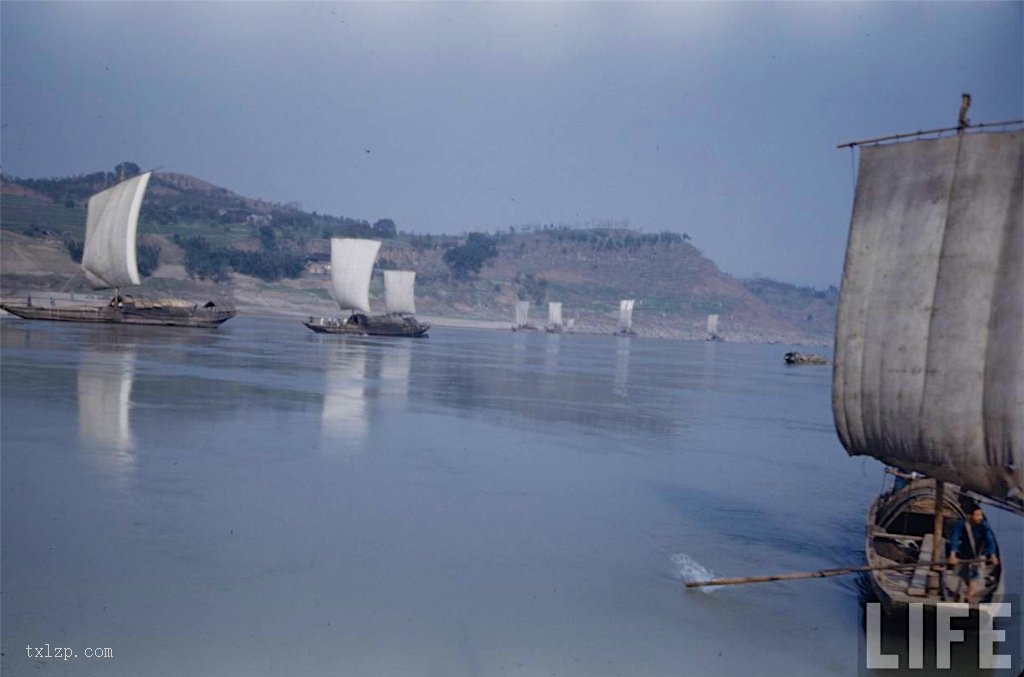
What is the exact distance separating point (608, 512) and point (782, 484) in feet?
20.0

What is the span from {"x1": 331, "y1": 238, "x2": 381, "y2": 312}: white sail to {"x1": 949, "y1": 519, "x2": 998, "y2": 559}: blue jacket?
189 ft

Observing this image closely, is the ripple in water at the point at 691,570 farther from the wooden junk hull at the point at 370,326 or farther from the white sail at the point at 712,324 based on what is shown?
the white sail at the point at 712,324

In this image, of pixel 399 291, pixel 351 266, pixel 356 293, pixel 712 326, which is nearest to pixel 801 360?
pixel 399 291

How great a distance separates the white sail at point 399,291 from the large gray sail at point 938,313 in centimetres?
6782

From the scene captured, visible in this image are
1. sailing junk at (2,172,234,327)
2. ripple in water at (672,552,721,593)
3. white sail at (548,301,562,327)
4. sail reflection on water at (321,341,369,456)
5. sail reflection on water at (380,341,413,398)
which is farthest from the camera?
white sail at (548,301,562,327)

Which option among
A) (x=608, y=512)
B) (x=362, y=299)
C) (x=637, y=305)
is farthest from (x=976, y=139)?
(x=637, y=305)

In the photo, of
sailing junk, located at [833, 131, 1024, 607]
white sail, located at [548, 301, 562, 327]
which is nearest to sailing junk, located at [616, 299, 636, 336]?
white sail, located at [548, 301, 562, 327]

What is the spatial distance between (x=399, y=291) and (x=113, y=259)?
27.4 metres

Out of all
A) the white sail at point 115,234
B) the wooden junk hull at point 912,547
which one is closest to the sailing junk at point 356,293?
the white sail at point 115,234

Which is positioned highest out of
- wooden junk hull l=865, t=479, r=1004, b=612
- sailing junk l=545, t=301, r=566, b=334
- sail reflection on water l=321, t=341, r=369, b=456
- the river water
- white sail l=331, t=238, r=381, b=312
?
white sail l=331, t=238, r=381, b=312

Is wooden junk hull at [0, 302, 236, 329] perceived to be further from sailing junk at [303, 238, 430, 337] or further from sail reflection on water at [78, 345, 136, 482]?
sail reflection on water at [78, 345, 136, 482]

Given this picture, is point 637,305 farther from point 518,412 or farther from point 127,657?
point 127,657

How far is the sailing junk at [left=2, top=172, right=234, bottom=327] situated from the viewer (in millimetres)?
56344

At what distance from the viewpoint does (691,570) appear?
12914 millimetres
